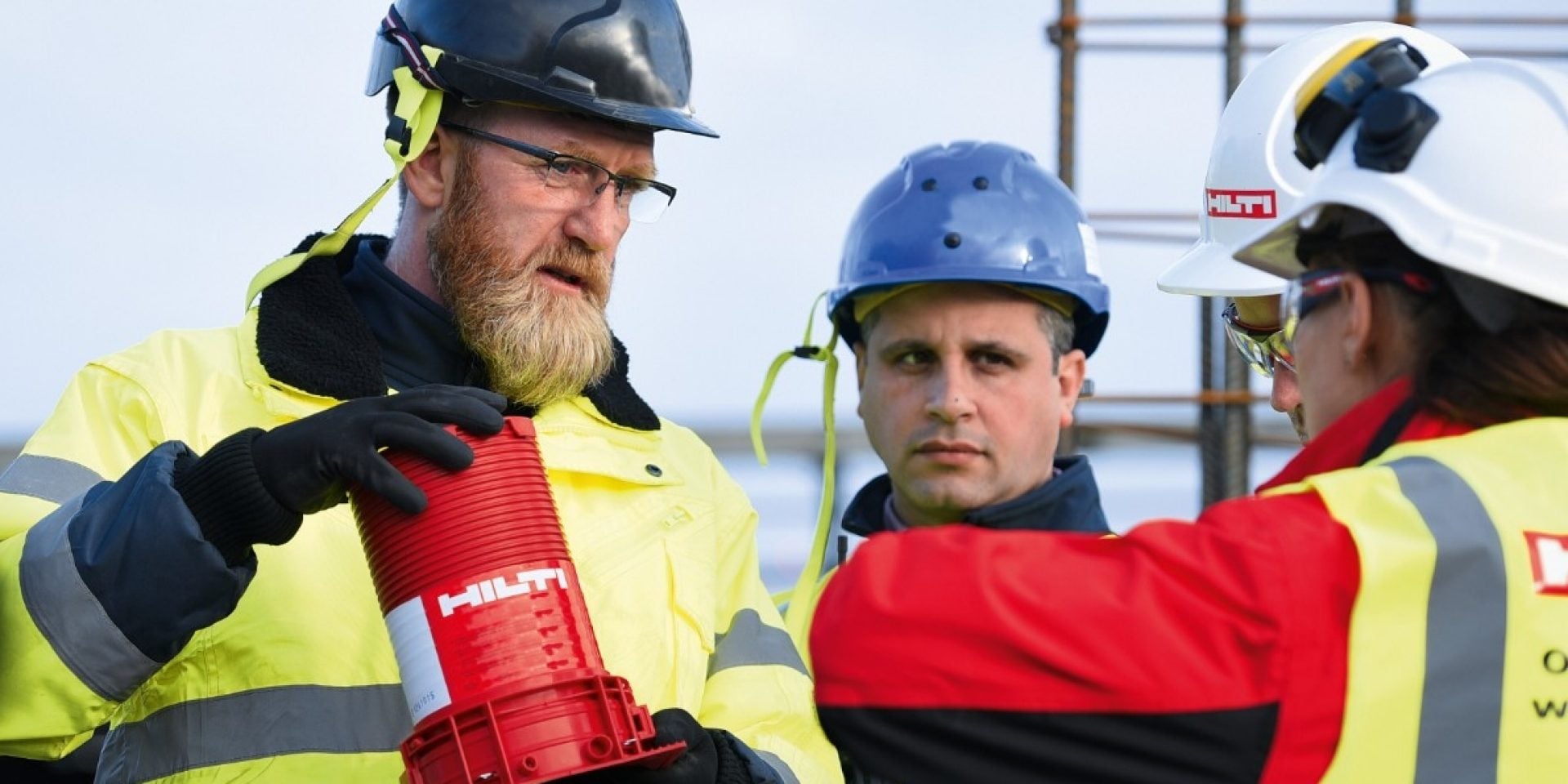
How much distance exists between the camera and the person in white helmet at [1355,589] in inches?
89.4

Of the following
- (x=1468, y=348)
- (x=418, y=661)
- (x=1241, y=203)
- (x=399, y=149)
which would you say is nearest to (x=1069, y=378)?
(x=1241, y=203)

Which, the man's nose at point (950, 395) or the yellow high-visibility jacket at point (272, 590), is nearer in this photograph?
the yellow high-visibility jacket at point (272, 590)

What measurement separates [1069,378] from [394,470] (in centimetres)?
251

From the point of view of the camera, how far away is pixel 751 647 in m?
3.77

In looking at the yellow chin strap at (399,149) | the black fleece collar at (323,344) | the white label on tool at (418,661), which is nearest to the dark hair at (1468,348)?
the white label on tool at (418,661)

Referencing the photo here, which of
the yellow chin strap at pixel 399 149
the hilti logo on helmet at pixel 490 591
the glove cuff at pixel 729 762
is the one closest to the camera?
the hilti logo on helmet at pixel 490 591

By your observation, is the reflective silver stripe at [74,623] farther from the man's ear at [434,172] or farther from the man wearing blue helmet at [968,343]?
the man wearing blue helmet at [968,343]

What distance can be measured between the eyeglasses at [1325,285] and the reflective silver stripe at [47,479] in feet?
6.72

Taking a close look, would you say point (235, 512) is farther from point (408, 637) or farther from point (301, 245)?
point (301, 245)

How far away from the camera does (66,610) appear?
295 centimetres

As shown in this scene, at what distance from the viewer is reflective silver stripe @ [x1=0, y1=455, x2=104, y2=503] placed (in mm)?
3240

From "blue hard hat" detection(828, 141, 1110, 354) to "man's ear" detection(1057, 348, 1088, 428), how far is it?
117 millimetres

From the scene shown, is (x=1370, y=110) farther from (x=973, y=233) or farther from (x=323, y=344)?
(x=973, y=233)

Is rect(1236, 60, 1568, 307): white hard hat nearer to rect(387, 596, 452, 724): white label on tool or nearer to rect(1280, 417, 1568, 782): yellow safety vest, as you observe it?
rect(1280, 417, 1568, 782): yellow safety vest
